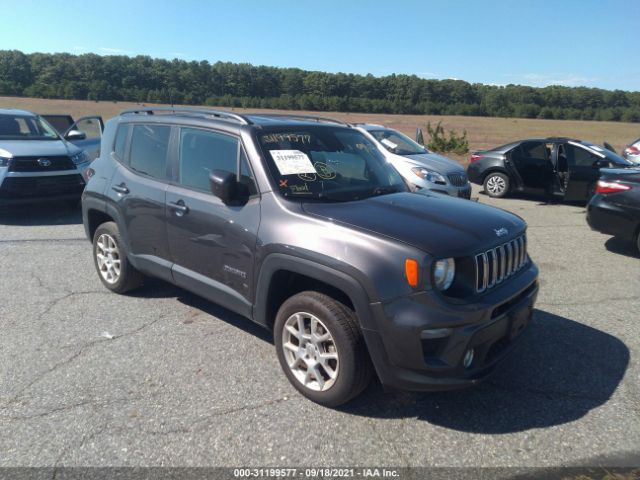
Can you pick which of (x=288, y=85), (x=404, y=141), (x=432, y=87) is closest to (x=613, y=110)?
(x=432, y=87)

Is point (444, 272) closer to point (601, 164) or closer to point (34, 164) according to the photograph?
point (34, 164)

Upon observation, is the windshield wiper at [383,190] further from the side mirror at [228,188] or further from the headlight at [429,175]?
the headlight at [429,175]

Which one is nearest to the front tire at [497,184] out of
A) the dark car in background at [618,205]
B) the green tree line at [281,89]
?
the dark car in background at [618,205]

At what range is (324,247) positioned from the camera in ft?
9.84

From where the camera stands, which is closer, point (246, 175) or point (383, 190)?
point (246, 175)

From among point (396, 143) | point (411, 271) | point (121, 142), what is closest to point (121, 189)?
point (121, 142)

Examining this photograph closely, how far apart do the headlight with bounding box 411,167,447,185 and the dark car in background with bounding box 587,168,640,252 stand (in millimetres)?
2732

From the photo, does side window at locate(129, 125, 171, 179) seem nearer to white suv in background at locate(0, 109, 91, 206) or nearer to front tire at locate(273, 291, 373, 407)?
front tire at locate(273, 291, 373, 407)

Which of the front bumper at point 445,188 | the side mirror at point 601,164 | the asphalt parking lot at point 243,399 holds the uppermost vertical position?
the side mirror at point 601,164

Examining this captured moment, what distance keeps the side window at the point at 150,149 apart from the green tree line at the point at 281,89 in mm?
17802

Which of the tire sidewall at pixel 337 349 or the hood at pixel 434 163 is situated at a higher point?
the hood at pixel 434 163

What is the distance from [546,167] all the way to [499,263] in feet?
29.1

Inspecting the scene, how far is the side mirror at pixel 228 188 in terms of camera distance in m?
3.41

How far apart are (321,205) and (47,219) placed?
717cm
